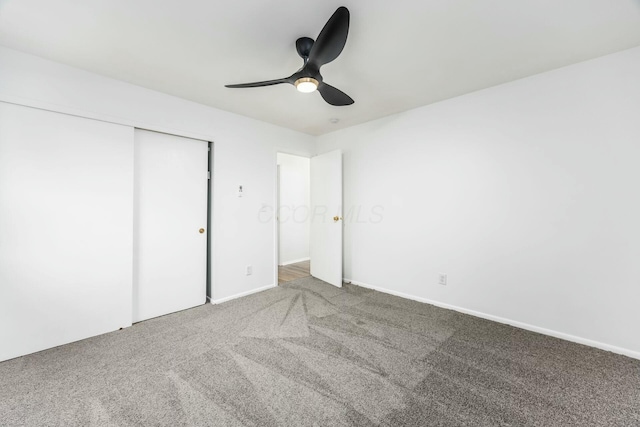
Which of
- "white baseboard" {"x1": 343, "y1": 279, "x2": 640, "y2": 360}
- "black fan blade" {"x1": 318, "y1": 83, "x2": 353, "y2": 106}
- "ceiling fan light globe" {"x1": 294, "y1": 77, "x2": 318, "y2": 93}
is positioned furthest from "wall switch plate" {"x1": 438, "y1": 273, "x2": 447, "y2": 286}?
"ceiling fan light globe" {"x1": 294, "y1": 77, "x2": 318, "y2": 93}

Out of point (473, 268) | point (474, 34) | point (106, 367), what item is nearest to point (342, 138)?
point (474, 34)

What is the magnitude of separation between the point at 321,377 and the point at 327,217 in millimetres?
2508

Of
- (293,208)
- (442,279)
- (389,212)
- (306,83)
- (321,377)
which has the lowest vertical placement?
(321,377)

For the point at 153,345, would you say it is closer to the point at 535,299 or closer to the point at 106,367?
the point at 106,367

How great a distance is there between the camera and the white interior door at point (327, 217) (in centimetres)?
378

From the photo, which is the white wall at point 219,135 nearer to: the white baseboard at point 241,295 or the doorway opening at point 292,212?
the white baseboard at point 241,295

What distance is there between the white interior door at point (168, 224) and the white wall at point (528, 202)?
7.90ft

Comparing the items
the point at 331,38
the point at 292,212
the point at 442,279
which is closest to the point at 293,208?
the point at 292,212

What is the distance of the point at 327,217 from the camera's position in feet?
13.1

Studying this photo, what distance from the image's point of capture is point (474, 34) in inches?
71.5

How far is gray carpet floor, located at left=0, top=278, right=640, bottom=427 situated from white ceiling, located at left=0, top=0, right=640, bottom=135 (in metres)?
2.43

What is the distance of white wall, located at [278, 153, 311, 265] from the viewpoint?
519 centimetres

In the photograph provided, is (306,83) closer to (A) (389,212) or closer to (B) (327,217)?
(A) (389,212)

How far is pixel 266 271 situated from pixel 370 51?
116 inches
